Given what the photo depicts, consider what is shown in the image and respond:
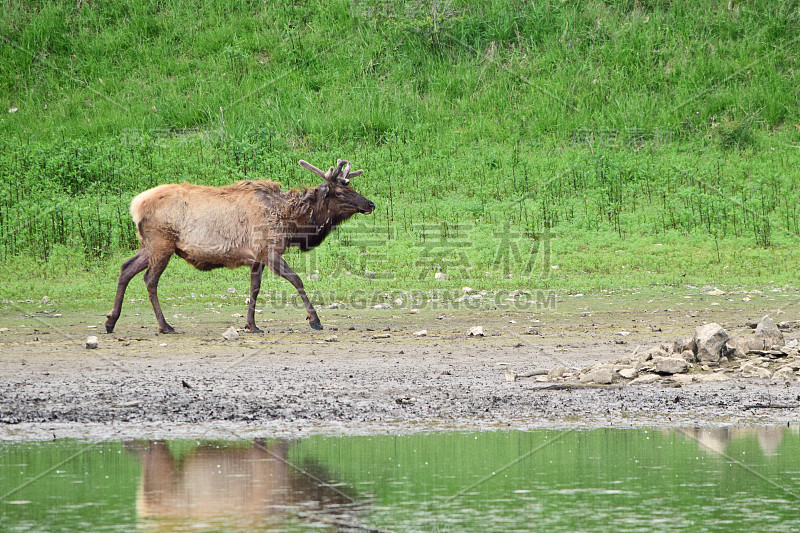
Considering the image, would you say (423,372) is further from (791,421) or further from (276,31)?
(276,31)

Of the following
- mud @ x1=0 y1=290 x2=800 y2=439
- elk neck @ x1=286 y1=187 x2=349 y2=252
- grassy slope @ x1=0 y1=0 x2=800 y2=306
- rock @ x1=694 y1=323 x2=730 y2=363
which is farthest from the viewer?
grassy slope @ x1=0 y1=0 x2=800 y2=306

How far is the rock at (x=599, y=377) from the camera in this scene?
8.30 metres

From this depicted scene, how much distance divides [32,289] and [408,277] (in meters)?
5.21

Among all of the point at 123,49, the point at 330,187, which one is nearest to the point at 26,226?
the point at 330,187

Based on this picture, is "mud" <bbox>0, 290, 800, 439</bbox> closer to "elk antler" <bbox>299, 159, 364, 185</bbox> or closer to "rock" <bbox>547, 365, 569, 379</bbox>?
"rock" <bbox>547, 365, 569, 379</bbox>

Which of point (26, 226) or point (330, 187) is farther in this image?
point (26, 226)

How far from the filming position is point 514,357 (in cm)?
987

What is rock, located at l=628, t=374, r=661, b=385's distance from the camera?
8312mm

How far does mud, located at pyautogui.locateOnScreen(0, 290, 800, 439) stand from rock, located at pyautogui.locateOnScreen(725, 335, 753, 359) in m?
0.56

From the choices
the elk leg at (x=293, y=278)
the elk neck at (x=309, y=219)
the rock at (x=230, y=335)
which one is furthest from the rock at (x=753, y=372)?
the elk neck at (x=309, y=219)

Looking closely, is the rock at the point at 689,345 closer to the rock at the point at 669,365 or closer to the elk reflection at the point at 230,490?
the rock at the point at 669,365

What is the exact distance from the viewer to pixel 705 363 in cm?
873

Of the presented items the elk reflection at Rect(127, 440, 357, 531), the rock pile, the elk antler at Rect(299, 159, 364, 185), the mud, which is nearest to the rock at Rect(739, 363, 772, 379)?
the rock pile

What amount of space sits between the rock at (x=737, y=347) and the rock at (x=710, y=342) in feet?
0.42
